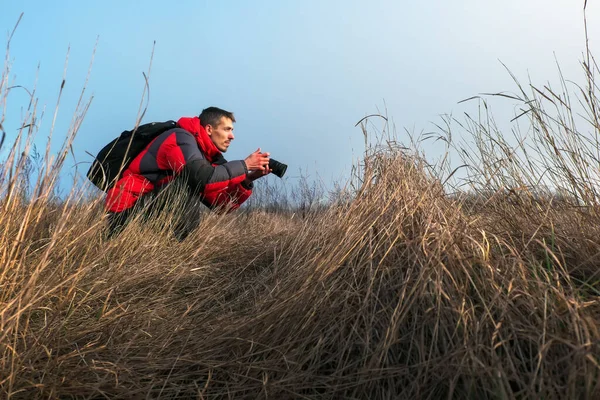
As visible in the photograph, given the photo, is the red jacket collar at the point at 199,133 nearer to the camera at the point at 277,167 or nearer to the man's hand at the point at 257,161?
the man's hand at the point at 257,161

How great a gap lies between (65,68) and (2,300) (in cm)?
80

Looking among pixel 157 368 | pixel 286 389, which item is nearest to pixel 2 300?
pixel 157 368

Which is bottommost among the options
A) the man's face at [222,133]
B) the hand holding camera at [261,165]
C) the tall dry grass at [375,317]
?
the tall dry grass at [375,317]

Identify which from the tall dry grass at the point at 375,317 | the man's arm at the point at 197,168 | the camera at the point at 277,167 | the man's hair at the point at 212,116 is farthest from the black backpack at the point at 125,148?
the tall dry grass at the point at 375,317

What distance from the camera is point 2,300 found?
157cm

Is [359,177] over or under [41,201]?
→ over

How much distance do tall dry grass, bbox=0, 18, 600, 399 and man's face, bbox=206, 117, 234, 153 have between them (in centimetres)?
191

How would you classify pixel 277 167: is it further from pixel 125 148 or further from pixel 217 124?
pixel 125 148

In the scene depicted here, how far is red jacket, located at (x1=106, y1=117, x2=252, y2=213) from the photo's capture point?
136 inches

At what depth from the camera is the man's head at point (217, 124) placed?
3.91 m

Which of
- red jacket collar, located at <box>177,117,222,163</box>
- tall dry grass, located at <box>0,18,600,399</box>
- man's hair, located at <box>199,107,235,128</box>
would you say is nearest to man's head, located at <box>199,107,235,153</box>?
man's hair, located at <box>199,107,235,128</box>

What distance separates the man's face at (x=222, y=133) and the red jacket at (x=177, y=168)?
0.21m

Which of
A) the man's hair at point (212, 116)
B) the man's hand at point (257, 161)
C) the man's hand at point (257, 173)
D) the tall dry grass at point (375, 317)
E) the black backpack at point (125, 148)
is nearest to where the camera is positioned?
the tall dry grass at point (375, 317)

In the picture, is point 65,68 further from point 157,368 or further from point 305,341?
point 305,341
